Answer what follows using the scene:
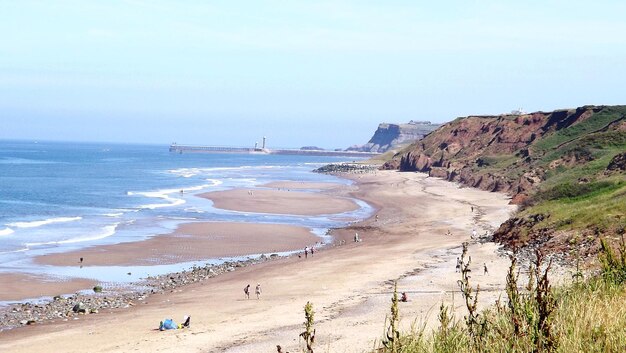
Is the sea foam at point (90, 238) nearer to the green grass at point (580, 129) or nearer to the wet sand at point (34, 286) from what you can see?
the wet sand at point (34, 286)

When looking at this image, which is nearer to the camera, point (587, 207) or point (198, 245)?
point (587, 207)


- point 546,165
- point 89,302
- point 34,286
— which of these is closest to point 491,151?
point 546,165

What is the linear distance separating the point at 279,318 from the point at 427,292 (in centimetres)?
570

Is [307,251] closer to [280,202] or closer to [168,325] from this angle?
[168,325]

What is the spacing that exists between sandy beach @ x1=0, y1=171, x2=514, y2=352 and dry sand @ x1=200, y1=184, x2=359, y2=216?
16.3 metres

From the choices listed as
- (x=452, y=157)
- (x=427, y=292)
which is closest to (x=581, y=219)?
(x=427, y=292)

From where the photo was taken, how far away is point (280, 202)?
73812 mm

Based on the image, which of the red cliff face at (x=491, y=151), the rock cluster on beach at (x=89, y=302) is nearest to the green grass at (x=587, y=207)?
the rock cluster on beach at (x=89, y=302)

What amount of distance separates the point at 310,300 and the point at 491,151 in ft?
273

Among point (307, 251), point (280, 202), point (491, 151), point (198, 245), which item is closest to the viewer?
point (307, 251)

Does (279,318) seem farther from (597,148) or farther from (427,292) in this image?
(597,148)

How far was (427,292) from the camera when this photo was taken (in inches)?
996

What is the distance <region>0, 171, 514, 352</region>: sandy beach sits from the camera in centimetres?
1950

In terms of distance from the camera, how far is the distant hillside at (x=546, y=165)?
33.5m
